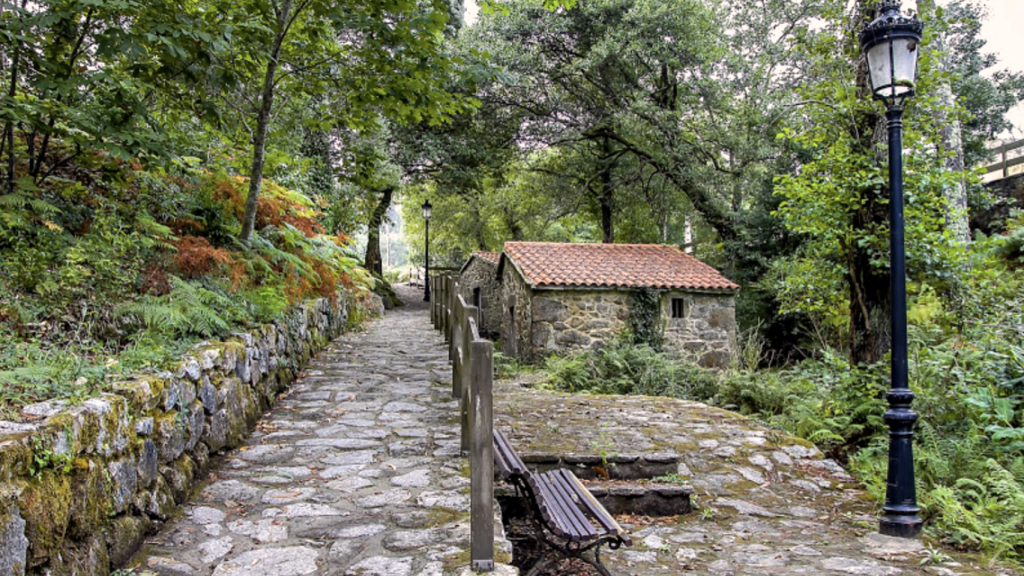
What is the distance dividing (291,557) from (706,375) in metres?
8.94

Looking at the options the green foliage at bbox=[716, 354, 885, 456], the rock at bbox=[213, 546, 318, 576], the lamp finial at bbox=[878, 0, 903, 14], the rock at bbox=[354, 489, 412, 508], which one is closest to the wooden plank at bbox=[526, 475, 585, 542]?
the rock at bbox=[354, 489, 412, 508]

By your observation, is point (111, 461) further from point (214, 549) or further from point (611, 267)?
point (611, 267)

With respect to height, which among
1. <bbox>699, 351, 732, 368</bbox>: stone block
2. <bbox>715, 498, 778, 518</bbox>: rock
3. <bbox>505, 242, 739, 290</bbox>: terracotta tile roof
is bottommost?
<bbox>715, 498, 778, 518</bbox>: rock

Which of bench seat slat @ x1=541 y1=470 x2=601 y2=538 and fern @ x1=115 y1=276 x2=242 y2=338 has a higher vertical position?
fern @ x1=115 y1=276 x2=242 y2=338

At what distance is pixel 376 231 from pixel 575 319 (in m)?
11.0

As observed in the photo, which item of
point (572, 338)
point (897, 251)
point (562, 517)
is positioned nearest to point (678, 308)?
point (572, 338)

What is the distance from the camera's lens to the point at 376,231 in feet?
73.3

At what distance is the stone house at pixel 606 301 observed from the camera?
13625 millimetres

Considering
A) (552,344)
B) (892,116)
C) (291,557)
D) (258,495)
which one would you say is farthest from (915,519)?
(552,344)

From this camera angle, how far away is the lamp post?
4332 millimetres

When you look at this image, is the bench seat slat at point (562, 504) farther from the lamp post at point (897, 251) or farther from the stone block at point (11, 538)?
the lamp post at point (897, 251)

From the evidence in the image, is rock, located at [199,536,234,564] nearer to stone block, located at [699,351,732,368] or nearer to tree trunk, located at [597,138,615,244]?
stone block, located at [699,351,732,368]

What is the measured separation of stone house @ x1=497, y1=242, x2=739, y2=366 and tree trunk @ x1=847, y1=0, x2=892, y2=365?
7.17 metres

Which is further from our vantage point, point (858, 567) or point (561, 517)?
point (858, 567)
